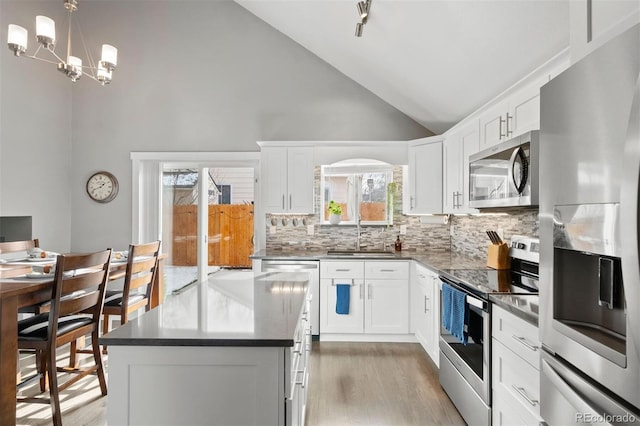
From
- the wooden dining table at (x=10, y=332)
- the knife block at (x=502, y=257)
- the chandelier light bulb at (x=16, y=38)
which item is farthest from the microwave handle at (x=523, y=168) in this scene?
the chandelier light bulb at (x=16, y=38)

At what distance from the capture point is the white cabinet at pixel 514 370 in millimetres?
1636

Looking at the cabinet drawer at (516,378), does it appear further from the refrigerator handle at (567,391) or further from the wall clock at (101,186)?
the wall clock at (101,186)

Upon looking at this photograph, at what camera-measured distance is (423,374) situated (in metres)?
3.19

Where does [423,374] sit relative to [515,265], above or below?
below

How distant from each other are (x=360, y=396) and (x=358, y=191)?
253cm

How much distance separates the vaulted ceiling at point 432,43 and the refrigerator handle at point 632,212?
1684mm

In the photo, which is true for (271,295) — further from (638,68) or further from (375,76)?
(375,76)

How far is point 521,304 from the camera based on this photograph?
1.76 meters

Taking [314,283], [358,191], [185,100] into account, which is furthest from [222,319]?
[185,100]

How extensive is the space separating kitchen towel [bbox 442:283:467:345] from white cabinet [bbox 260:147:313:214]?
6.91ft

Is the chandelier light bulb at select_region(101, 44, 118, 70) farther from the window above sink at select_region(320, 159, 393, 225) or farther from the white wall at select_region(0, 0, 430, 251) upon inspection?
the window above sink at select_region(320, 159, 393, 225)

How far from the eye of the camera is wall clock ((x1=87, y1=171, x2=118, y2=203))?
4.76 m

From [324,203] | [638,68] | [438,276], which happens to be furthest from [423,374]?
[638,68]

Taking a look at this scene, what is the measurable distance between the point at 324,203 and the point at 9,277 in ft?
10.1
